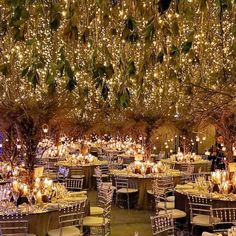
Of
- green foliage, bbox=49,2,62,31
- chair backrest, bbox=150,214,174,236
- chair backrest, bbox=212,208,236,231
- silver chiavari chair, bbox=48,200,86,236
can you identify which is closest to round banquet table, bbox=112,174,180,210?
chair backrest, bbox=212,208,236,231

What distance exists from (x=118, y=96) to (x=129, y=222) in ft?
23.5

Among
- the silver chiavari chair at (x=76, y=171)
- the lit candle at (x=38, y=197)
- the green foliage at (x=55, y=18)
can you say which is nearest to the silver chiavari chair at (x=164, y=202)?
the lit candle at (x=38, y=197)

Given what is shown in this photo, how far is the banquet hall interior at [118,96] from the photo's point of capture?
116 inches

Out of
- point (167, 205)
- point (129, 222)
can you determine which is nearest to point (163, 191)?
point (167, 205)

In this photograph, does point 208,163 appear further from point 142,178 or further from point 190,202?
point 190,202

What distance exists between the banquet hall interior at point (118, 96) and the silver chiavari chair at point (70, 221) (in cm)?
2

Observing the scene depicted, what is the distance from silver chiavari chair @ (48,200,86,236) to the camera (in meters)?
6.61

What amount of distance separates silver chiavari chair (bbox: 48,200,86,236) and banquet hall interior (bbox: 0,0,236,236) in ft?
0.07

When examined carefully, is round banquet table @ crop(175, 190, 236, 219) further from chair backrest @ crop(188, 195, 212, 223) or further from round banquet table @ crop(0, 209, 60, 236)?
round banquet table @ crop(0, 209, 60, 236)

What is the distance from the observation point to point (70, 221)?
6551mm

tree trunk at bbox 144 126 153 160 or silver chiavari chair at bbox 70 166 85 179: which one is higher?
tree trunk at bbox 144 126 153 160

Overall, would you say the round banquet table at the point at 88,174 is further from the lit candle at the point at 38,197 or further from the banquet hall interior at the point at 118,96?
the lit candle at the point at 38,197

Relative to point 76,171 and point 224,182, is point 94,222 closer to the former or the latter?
point 224,182

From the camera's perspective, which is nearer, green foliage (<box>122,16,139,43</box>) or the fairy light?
green foliage (<box>122,16,139,43</box>)
